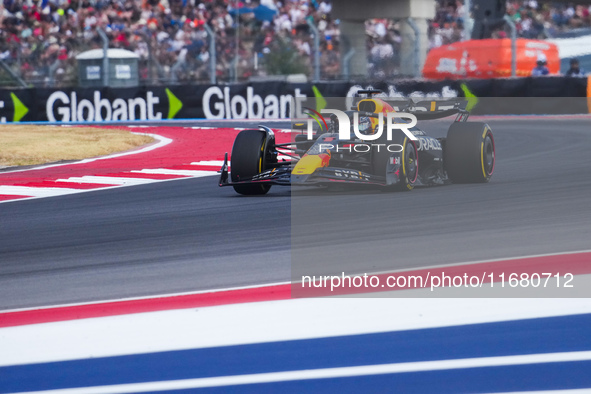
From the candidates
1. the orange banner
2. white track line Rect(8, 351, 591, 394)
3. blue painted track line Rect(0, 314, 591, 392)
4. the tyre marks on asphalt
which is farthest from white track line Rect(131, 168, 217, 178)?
the orange banner

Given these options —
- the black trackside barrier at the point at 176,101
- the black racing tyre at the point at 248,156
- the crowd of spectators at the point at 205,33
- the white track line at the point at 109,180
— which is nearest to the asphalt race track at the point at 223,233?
the black racing tyre at the point at 248,156

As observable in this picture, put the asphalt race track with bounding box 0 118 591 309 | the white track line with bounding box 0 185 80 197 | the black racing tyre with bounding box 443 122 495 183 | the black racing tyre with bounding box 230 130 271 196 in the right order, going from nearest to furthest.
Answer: the asphalt race track with bounding box 0 118 591 309 → the black racing tyre with bounding box 230 130 271 196 → the black racing tyre with bounding box 443 122 495 183 → the white track line with bounding box 0 185 80 197

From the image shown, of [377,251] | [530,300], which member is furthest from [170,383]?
[377,251]

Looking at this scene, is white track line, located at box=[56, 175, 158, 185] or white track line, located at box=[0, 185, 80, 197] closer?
white track line, located at box=[0, 185, 80, 197]

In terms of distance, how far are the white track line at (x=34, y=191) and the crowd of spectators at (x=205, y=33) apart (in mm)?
11944

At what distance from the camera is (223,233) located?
610cm

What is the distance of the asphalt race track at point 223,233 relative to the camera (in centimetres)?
487

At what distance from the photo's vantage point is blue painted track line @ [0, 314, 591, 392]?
11.2 ft

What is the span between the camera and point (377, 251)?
528 cm

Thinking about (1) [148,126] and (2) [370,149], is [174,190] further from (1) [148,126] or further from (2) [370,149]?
(1) [148,126]

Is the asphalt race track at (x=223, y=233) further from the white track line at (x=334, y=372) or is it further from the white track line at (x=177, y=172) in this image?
the white track line at (x=177, y=172)

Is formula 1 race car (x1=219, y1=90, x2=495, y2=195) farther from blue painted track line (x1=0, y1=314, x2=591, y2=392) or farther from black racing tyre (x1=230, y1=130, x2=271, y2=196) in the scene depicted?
blue painted track line (x1=0, y1=314, x2=591, y2=392)

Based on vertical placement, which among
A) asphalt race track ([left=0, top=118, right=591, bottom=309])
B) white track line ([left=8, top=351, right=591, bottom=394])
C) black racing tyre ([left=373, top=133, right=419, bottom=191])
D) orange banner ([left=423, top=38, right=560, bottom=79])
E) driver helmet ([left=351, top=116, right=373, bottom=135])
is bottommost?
white track line ([left=8, top=351, right=591, bottom=394])

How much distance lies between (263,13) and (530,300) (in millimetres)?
21932
